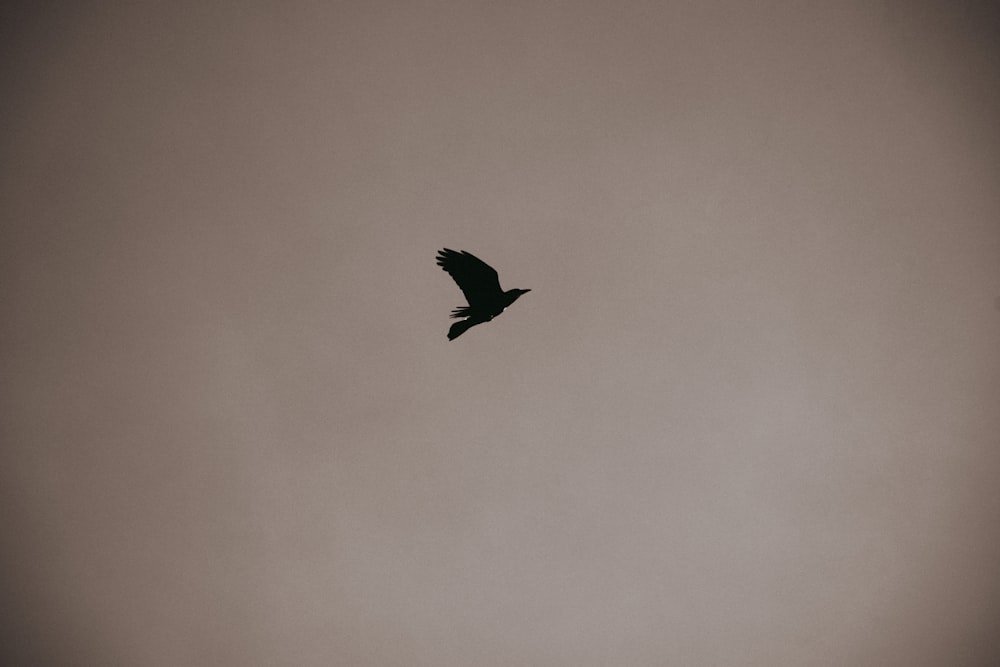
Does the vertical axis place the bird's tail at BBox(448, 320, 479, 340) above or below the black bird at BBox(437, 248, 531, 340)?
below

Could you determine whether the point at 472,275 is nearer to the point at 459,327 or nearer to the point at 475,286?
the point at 475,286

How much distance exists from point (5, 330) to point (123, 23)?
1.22 metres

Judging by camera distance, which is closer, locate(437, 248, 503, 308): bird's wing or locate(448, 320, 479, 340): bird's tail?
locate(437, 248, 503, 308): bird's wing

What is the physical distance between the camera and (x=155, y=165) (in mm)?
2281

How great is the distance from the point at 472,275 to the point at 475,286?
1.4 inches

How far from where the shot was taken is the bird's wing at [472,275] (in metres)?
1.47

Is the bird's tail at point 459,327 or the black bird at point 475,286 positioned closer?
the black bird at point 475,286

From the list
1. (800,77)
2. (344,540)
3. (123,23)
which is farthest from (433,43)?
(344,540)

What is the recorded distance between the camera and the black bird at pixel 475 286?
1474 mm

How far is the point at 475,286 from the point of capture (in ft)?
5.00

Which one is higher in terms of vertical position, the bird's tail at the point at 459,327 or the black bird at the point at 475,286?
the black bird at the point at 475,286

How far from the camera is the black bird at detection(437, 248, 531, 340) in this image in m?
1.47

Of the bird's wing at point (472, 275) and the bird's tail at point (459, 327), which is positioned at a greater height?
the bird's wing at point (472, 275)

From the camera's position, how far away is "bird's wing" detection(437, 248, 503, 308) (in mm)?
1470
